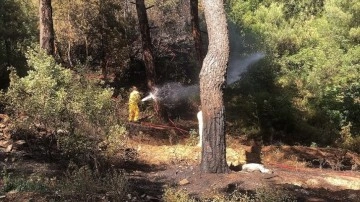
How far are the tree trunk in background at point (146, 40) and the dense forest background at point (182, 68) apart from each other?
538mm

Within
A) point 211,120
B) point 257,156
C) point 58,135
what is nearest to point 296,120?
point 257,156

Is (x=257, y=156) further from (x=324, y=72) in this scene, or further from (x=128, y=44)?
(x=324, y=72)

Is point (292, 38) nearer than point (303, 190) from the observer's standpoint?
No

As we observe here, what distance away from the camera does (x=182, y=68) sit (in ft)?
63.4

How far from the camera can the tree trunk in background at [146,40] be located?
14.3 m

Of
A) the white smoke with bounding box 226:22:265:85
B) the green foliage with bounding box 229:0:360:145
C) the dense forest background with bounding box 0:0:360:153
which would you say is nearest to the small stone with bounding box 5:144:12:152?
the dense forest background with bounding box 0:0:360:153

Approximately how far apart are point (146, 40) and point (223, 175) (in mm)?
7410

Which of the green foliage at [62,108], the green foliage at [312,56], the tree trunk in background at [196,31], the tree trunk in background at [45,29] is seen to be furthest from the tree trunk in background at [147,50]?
the green foliage at [62,108]

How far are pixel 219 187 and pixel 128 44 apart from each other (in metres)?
11.5

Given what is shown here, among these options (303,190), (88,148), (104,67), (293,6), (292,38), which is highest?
(293,6)

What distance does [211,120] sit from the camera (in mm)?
8133

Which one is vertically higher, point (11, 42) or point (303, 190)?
point (11, 42)

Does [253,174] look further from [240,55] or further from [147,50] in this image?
[240,55]

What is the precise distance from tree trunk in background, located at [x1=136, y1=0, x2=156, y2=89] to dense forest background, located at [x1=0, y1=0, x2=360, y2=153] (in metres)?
0.54
